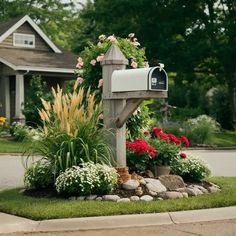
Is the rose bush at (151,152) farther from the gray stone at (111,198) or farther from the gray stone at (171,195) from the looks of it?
the gray stone at (111,198)

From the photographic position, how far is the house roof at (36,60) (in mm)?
27062

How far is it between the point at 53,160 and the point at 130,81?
1.82 metres

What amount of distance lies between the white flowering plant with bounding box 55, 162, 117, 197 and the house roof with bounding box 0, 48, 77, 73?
61.3ft

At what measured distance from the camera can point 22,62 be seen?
27328 mm

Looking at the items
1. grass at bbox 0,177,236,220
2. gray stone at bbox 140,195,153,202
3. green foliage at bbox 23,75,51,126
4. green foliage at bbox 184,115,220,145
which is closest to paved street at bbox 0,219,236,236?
grass at bbox 0,177,236,220

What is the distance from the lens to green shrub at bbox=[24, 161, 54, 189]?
9.11m

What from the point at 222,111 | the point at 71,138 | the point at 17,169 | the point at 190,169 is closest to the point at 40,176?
the point at 71,138

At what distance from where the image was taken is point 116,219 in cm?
712

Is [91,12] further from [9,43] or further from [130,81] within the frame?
[130,81]

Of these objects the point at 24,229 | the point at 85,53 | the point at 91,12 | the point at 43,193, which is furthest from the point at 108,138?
the point at 91,12

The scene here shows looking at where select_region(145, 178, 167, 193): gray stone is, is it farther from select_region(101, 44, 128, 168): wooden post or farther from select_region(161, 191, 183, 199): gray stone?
select_region(101, 44, 128, 168): wooden post

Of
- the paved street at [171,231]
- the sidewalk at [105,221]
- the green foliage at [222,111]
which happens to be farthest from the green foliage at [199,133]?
the paved street at [171,231]

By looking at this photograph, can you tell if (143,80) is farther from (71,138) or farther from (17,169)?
(17,169)

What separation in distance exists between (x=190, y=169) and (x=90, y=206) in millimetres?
2978
